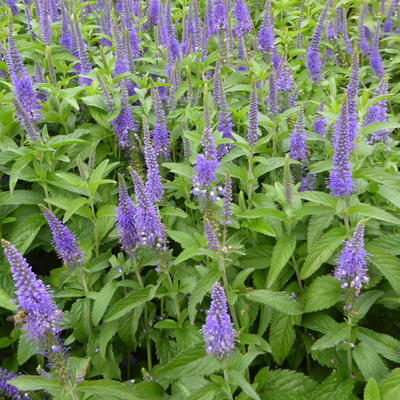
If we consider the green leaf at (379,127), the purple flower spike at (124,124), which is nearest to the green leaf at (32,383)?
the purple flower spike at (124,124)

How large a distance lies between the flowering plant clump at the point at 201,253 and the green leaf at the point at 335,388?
0.01m

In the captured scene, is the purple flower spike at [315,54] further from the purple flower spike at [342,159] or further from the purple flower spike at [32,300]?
the purple flower spike at [32,300]

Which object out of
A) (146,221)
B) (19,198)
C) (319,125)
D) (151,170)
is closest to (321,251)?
(146,221)

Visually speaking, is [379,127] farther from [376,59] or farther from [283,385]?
[376,59]

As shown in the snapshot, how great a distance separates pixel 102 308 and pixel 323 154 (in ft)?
8.60

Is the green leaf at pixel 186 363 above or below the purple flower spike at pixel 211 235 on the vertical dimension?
below

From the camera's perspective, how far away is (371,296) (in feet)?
9.91

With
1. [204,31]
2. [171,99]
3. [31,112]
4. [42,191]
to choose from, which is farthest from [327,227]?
[204,31]

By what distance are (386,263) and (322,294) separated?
1.68 ft

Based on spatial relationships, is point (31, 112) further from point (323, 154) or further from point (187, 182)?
point (323, 154)

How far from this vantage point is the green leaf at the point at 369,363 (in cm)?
275

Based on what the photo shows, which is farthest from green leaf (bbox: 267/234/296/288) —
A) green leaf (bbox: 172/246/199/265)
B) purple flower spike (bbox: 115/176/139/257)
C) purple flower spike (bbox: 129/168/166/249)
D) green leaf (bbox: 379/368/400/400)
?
purple flower spike (bbox: 115/176/139/257)

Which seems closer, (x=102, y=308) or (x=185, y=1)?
(x=102, y=308)

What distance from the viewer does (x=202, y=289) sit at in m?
2.83
